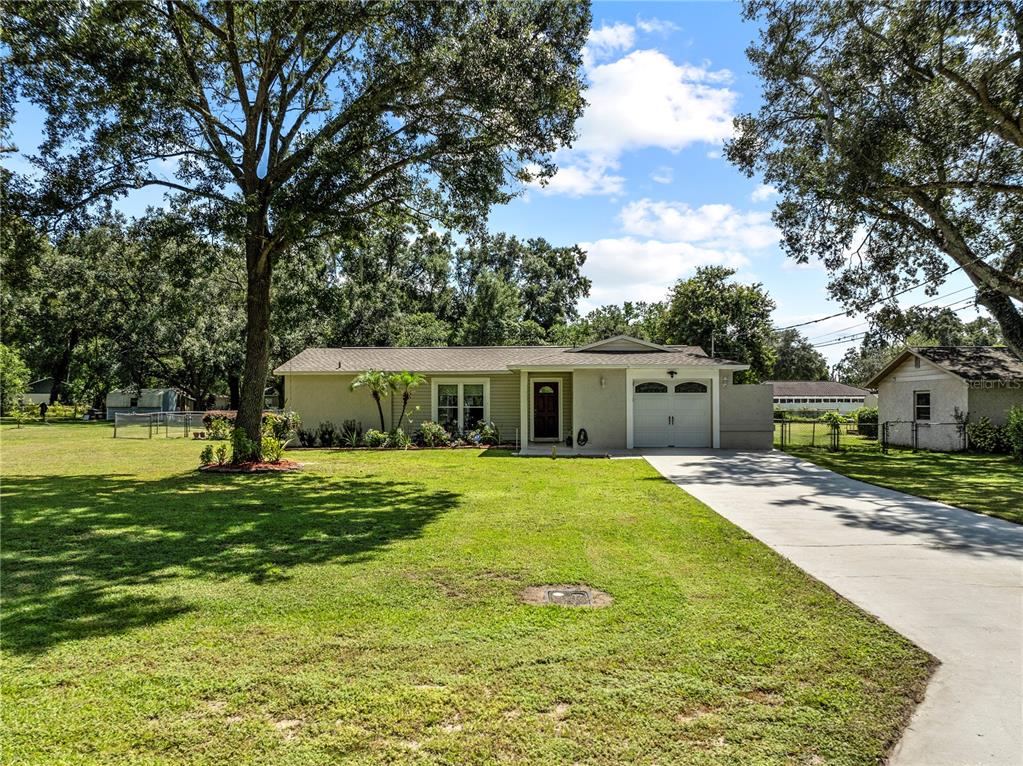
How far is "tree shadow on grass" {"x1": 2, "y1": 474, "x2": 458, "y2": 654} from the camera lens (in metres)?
4.42

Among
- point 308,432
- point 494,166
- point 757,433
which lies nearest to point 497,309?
point 308,432

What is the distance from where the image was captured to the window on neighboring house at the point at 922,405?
21750mm

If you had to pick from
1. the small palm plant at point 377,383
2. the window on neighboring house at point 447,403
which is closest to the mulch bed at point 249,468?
the small palm plant at point 377,383

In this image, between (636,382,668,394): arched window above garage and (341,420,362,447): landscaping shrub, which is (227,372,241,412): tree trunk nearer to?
(341,420,362,447): landscaping shrub

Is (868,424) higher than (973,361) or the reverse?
the reverse

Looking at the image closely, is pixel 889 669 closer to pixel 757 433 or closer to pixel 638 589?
pixel 638 589

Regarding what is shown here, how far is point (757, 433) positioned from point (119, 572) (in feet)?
55.8

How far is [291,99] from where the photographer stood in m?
13.5

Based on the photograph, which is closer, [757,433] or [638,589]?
[638,589]

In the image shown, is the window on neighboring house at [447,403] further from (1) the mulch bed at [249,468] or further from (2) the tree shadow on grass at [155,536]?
(2) the tree shadow on grass at [155,536]

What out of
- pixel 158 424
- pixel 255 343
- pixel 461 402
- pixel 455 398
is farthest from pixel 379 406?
pixel 158 424

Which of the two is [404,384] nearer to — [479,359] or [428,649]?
[479,359]

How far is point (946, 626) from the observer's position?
4.14 metres

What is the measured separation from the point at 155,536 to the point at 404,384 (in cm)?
1259
